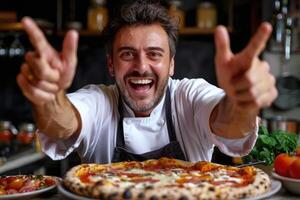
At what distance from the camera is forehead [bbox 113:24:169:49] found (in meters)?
1.85

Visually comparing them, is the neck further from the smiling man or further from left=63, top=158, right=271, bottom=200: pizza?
left=63, top=158, right=271, bottom=200: pizza

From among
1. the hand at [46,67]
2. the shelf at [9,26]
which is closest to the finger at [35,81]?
the hand at [46,67]

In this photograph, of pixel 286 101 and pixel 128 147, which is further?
pixel 286 101

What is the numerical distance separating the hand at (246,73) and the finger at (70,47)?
33 cm

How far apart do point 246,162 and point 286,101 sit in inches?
97.4

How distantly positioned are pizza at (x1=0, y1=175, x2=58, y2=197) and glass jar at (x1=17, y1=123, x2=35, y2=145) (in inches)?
90.3

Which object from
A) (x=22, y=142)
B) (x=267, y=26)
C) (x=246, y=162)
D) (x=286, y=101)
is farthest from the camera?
(x=286, y=101)

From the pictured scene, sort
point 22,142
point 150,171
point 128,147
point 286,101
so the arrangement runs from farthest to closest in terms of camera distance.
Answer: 1. point 286,101
2. point 22,142
3. point 128,147
4. point 150,171

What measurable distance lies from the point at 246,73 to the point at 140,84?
2.18ft

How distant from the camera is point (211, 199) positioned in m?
1.21

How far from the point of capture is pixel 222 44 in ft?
4.12

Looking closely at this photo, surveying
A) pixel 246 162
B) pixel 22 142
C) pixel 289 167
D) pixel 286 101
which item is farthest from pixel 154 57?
pixel 286 101

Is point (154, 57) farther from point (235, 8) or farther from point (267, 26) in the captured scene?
point (235, 8)

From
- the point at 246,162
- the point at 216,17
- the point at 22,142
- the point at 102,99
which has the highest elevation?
the point at 216,17
